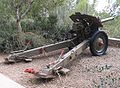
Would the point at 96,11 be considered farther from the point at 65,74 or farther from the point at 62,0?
the point at 65,74

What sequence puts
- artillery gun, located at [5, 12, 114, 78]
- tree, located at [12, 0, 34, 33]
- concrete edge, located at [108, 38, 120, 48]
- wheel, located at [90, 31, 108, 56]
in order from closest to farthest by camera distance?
artillery gun, located at [5, 12, 114, 78] → wheel, located at [90, 31, 108, 56] → tree, located at [12, 0, 34, 33] → concrete edge, located at [108, 38, 120, 48]

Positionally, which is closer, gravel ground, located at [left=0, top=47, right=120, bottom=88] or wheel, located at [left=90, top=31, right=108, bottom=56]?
gravel ground, located at [left=0, top=47, right=120, bottom=88]

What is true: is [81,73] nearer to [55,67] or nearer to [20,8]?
[55,67]

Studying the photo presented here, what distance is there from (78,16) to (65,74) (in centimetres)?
200

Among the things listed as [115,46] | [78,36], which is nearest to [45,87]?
[78,36]

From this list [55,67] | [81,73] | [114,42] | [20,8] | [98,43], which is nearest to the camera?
[55,67]

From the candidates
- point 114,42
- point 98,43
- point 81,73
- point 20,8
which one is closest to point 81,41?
point 98,43

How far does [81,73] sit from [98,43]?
1.50m

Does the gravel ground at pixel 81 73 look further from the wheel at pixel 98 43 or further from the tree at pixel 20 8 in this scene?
the tree at pixel 20 8

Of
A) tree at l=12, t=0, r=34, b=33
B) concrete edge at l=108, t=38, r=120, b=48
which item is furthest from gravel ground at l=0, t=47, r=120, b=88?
tree at l=12, t=0, r=34, b=33

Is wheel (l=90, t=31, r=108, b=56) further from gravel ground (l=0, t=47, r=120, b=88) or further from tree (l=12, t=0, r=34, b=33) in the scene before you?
tree (l=12, t=0, r=34, b=33)

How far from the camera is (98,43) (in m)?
7.27

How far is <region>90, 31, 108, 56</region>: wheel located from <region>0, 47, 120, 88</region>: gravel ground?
0.14 metres

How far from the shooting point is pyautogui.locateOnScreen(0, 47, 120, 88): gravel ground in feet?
17.5
